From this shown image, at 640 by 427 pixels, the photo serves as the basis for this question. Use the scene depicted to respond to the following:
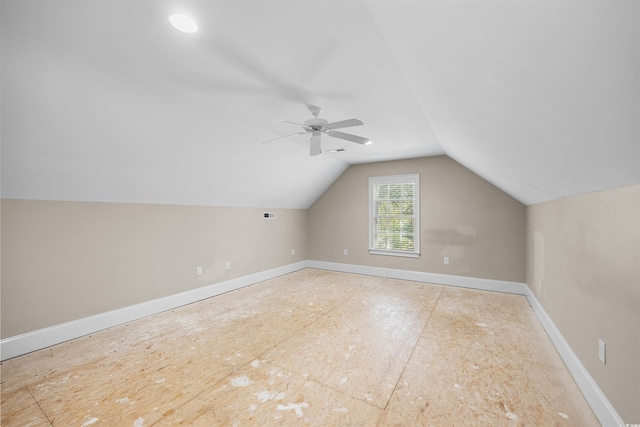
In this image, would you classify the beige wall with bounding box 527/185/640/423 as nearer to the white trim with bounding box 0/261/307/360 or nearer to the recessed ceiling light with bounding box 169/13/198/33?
the recessed ceiling light with bounding box 169/13/198/33

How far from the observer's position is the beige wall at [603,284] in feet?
4.70

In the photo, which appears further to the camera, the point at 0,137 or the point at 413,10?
the point at 0,137

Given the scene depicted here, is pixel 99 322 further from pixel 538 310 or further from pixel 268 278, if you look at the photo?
pixel 538 310

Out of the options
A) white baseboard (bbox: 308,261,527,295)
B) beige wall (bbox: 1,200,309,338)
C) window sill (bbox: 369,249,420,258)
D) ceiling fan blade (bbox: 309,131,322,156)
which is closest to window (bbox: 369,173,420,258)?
window sill (bbox: 369,249,420,258)

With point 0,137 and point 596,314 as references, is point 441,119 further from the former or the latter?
point 0,137

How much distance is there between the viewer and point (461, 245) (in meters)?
5.01

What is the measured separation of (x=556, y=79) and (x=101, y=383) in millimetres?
3577

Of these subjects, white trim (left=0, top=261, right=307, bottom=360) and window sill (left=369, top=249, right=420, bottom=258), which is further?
window sill (left=369, top=249, right=420, bottom=258)

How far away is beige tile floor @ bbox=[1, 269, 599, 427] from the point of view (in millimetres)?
1823

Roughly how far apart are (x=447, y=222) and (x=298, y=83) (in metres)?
4.11

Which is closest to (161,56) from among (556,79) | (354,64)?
(354,64)

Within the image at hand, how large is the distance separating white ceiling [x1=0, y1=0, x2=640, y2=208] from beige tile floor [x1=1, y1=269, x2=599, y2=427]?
163 centimetres

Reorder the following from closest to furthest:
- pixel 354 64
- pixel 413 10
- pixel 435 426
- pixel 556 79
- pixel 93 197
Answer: pixel 556 79
pixel 413 10
pixel 435 426
pixel 354 64
pixel 93 197

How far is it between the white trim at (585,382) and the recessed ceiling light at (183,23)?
3.47 meters
